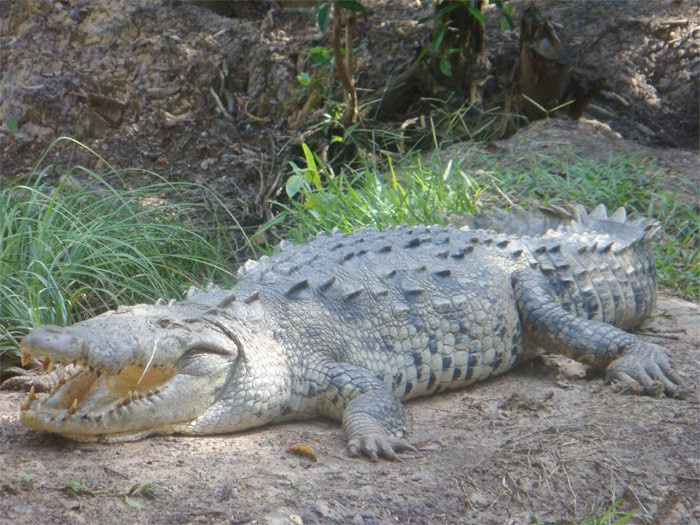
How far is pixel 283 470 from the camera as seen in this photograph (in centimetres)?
308

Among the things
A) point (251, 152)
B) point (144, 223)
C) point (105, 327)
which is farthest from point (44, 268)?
point (251, 152)

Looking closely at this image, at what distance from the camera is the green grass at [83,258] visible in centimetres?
469

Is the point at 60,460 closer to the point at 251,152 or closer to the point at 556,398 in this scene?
the point at 556,398

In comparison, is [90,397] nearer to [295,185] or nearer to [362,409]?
[362,409]

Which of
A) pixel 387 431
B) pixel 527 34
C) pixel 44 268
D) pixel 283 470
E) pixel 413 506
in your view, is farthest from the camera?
pixel 527 34

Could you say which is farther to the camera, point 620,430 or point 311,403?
point 311,403

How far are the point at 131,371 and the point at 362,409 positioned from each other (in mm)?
996

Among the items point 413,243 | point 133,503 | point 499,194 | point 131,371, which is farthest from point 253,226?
point 133,503

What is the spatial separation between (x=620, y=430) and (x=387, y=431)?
101 centimetres

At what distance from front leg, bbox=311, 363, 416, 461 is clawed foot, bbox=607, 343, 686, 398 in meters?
1.19

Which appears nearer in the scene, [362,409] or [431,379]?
[362,409]

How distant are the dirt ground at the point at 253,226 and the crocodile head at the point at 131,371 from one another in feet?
0.40

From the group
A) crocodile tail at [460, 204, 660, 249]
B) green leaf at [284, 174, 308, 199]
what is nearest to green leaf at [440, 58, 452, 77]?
green leaf at [284, 174, 308, 199]

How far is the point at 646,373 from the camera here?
3.98 meters
